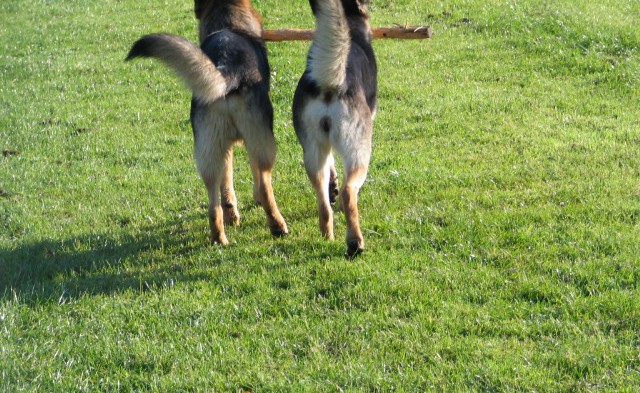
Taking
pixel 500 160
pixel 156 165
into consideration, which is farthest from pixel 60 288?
pixel 500 160

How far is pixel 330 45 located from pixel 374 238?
165cm

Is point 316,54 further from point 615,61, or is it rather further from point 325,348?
point 615,61

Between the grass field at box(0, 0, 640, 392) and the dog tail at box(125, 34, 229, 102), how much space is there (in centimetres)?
136

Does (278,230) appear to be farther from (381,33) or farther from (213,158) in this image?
(381,33)

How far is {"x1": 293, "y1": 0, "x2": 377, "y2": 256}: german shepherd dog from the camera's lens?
6.41 metres

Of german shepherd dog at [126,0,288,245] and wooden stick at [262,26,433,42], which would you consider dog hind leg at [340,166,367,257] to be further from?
wooden stick at [262,26,433,42]

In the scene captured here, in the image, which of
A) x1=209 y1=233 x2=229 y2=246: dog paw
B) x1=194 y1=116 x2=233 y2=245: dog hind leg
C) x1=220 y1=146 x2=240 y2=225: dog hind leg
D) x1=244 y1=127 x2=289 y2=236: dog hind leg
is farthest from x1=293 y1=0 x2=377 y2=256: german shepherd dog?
x1=220 y1=146 x2=240 y2=225: dog hind leg

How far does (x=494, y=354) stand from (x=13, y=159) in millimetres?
6924

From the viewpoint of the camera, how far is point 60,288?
20.8ft

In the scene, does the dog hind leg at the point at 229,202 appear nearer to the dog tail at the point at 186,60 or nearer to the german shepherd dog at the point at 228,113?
the german shepherd dog at the point at 228,113

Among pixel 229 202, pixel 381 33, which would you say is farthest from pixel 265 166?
pixel 381 33

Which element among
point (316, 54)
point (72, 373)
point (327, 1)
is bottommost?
point (72, 373)

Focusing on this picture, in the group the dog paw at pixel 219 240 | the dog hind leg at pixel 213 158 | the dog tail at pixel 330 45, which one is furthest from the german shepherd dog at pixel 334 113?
the dog paw at pixel 219 240

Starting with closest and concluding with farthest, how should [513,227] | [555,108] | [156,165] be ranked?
[513,227], [156,165], [555,108]
